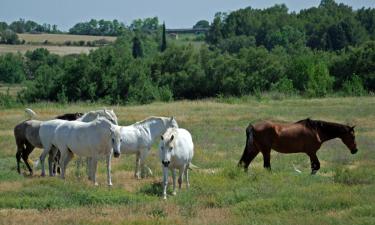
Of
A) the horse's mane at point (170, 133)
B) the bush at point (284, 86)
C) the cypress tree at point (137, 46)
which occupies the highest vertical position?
the cypress tree at point (137, 46)

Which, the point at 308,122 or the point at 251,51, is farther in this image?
the point at 251,51

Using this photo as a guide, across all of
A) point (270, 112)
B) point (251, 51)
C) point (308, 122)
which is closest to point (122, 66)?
point (251, 51)

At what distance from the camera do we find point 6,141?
29.0 m

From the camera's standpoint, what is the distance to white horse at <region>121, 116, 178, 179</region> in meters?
19.9

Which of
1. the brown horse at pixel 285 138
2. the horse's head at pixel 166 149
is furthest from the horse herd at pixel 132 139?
the horse's head at pixel 166 149

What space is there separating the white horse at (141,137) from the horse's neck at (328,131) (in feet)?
13.6

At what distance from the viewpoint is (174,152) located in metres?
16.8

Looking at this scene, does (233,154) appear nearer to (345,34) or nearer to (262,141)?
(262,141)

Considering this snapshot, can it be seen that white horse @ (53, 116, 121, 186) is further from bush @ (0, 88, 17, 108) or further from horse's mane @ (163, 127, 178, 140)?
bush @ (0, 88, 17, 108)

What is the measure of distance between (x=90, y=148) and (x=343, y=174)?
21.8 ft

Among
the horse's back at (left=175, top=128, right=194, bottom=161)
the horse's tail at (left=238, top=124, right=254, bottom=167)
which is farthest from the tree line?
the horse's back at (left=175, top=128, right=194, bottom=161)

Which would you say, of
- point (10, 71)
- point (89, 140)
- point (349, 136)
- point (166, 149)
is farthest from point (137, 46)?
point (166, 149)

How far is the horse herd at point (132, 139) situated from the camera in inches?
719

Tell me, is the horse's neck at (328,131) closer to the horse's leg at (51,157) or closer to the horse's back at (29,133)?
the horse's leg at (51,157)
